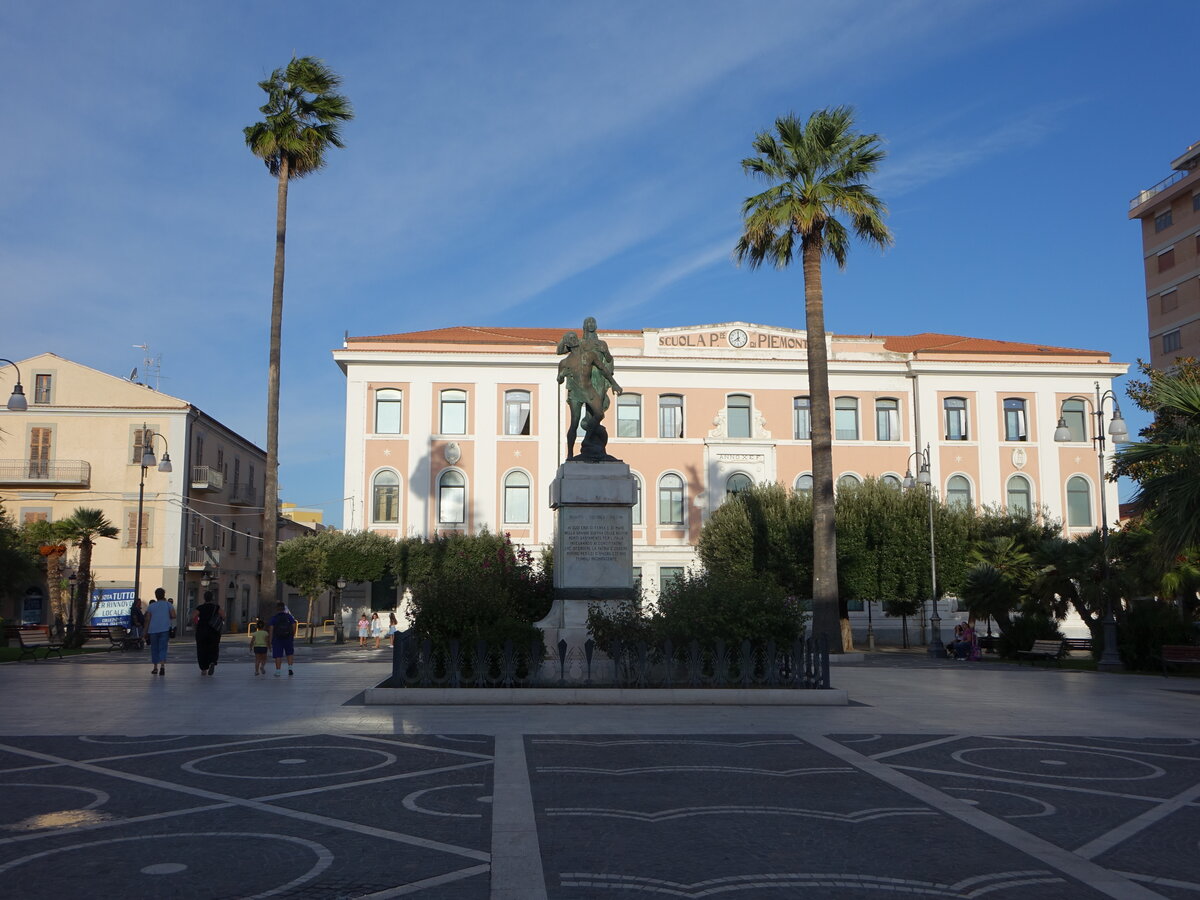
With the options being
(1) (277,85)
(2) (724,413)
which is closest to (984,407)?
(2) (724,413)

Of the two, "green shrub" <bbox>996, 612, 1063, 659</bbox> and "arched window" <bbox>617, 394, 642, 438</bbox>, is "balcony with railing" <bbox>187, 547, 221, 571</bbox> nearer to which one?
"arched window" <bbox>617, 394, 642, 438</bbox>

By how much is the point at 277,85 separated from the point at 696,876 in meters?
31.1

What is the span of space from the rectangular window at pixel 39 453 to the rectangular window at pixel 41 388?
1417mm

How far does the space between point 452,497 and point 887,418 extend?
19.8m

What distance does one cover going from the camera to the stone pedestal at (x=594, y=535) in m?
16.5

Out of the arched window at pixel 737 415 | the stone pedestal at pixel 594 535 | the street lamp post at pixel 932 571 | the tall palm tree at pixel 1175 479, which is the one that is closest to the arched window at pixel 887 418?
the arched window at pixel 737 415

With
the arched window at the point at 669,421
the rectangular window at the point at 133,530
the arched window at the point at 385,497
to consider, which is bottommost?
the rectangular window at the point at 133,530

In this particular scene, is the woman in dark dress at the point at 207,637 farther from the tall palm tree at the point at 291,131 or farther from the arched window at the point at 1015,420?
the arched window at the point at 1015,420

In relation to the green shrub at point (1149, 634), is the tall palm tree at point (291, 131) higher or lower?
higher

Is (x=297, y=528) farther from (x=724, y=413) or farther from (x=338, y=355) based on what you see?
(x=724, y=413)

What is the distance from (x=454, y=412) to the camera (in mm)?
45969

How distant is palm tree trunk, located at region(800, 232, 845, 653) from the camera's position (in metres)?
26.5

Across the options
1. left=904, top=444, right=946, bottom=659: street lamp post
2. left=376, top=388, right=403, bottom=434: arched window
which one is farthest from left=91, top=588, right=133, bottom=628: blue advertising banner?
left=904, top=444, right=946, bottom=659: street lamp post

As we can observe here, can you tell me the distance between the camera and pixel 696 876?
17.5 ft
